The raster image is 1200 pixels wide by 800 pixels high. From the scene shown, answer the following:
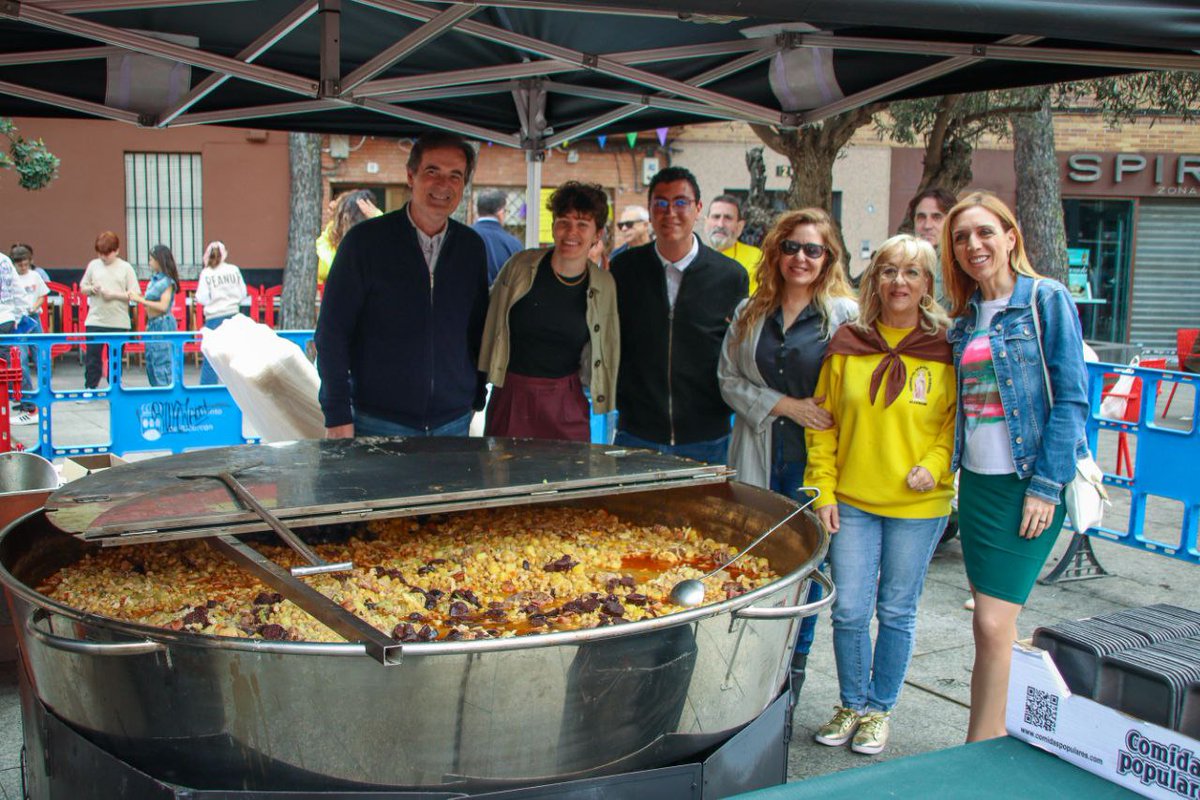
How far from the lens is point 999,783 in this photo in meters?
2.04

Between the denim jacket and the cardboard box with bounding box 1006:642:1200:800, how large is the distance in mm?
1277

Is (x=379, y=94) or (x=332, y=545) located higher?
(x=379, y=94)

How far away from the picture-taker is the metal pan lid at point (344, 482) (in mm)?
2309

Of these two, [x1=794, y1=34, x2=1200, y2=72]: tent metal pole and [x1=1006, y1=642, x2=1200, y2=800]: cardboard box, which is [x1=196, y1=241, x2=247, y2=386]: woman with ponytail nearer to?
[x1=794, y1=34, x2=1200, y2=72]: tent metal pole

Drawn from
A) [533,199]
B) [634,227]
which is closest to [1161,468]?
[634,227]

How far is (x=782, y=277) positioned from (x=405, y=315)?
148 centimetres

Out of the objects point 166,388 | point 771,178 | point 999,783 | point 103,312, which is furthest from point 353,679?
point 771,178

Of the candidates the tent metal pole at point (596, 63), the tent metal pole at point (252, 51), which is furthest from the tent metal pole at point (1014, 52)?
the tent metal pole at point (252, 51)

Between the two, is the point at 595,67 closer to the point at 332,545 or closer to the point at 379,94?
the point at 379,94

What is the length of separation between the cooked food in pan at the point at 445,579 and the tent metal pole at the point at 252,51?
1991mm

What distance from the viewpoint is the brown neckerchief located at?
363 centimetres

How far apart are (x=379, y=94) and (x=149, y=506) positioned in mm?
2799

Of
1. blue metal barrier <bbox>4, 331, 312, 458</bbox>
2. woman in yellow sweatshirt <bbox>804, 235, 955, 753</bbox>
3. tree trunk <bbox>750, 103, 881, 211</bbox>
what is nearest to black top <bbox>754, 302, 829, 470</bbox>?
woman in yellow sweatshirt <bbox>804, 235, 955, 753</bbox>

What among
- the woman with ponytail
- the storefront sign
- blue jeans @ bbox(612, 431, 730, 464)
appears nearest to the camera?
blue jeans @ bbox(612, 431, 730, 464)
